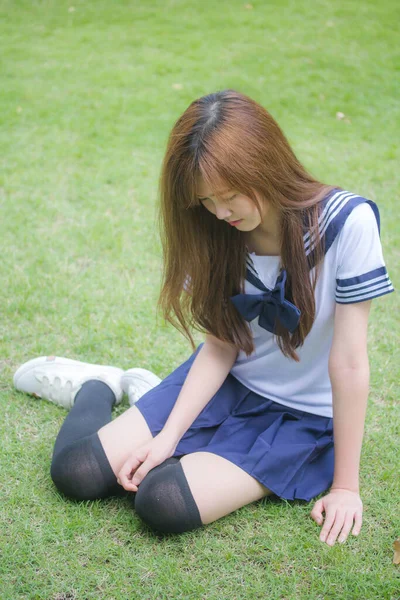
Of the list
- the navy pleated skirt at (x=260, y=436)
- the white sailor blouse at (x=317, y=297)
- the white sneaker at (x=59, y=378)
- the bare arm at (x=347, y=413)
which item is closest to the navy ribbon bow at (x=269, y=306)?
the white sailor blouse at (x=317, y=297)

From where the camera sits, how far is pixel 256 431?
1.93 meters

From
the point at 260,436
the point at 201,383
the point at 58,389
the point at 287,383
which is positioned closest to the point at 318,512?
the point at 260,436

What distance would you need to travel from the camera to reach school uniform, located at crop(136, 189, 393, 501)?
169 cm

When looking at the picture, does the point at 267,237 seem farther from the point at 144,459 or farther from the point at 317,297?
the point at 144,459

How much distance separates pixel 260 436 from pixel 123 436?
38cm

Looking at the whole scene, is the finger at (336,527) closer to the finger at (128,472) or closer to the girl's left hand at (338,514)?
A: the girl's left hand at (338,514)

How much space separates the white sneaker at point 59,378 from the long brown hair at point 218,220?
1.56 feet

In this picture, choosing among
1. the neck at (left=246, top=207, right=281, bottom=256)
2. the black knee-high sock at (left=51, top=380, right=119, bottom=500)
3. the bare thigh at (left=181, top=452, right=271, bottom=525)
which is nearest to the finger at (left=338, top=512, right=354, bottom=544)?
the bare thigh at (left=181, top=452, right=271, bottom=525)

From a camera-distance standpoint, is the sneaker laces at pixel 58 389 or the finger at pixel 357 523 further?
the sneaker laces at pixel 58 389

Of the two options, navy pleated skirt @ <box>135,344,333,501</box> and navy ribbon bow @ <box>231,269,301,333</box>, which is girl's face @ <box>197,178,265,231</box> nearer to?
navy ribbon bow @ <box>231,269,301,333</box>

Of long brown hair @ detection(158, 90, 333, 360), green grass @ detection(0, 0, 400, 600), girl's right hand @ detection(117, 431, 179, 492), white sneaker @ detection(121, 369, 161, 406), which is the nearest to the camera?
long brown hair @ detection(158, 90, 333, 360)

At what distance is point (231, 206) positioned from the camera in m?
1.67

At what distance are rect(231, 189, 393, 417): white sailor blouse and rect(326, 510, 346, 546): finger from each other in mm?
280

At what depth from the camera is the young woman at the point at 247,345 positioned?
1655mm
